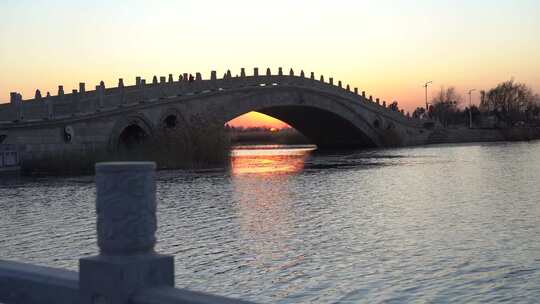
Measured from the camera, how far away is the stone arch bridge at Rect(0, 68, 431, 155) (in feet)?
113

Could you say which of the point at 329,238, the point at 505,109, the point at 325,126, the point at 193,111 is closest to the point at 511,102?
the point at 505,109

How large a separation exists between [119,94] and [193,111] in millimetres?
8039

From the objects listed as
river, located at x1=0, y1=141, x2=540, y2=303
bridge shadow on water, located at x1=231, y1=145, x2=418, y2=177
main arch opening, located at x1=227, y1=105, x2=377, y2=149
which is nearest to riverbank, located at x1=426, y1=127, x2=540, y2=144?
main arch opening, located at x1=227, y1=105, x2=377, y2=149

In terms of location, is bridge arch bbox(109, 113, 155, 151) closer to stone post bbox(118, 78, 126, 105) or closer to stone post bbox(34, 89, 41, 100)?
stone post bbox(118, 78, 126, 105)

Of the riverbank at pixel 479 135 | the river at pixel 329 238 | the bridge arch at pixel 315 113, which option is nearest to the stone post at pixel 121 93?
the bridge arch at pixel 315 113

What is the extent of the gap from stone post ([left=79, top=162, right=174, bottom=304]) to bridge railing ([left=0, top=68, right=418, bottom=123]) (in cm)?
3074

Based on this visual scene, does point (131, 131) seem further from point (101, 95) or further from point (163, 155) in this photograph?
point (163, 155)

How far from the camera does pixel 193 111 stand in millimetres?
47594

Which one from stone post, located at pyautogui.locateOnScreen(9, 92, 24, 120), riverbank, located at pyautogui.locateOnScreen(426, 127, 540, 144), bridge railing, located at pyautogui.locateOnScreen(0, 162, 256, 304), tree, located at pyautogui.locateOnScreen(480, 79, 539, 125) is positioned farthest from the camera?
tree, located at pyautogui.locateOnScreen(480, 79, 539, 125)

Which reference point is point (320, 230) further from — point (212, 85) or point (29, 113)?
point (212, 85)

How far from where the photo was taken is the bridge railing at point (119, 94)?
33906mm

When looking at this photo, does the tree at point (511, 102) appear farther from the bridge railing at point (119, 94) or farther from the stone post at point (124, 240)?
the stone post at point (124, 240)

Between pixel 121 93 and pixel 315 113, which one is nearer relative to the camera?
pixel 121 93

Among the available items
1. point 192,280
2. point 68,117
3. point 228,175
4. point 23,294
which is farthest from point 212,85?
point 23,294
